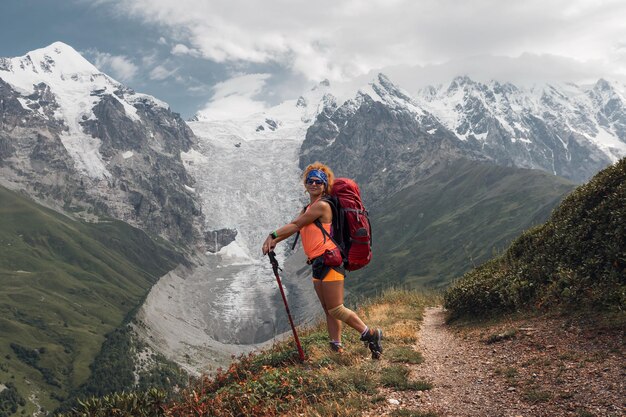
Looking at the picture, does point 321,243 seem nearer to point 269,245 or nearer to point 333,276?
point 333,276

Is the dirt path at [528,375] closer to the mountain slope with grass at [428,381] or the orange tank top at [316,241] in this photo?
the mountain slope with grass at [428,381]

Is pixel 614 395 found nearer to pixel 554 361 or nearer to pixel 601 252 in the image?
pixel 554 361

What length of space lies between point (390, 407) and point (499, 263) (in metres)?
12.8

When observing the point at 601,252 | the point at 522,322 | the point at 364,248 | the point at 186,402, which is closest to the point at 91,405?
the point at 186,402

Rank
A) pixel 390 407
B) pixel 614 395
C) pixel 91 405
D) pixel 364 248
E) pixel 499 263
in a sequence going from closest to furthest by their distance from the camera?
pixel 614 395 < pixel 390 407 < pixel 91 405 < pixel 364 248 < pixel 499 263

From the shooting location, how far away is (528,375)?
9141 millimetres

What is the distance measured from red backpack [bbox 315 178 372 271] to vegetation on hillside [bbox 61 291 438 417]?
2136 mm

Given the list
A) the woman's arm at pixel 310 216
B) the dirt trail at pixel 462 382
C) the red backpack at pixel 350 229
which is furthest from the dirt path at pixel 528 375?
the woman's arm at pixel 310 216

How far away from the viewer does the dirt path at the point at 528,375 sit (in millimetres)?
7648

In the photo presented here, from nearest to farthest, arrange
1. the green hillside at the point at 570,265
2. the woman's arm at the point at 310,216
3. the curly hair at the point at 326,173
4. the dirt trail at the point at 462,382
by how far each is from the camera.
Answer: the dirt trail at the point at 462,382 → the woman's arm at the point at 310,216 → the curly hair at the point at 326,173 → the green hillside at the point at 570,265

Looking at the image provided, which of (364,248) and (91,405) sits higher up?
(364,248)

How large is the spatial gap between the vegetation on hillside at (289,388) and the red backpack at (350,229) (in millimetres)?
2136

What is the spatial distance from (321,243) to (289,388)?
9.26 feet

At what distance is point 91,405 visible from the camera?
30.8 ft
